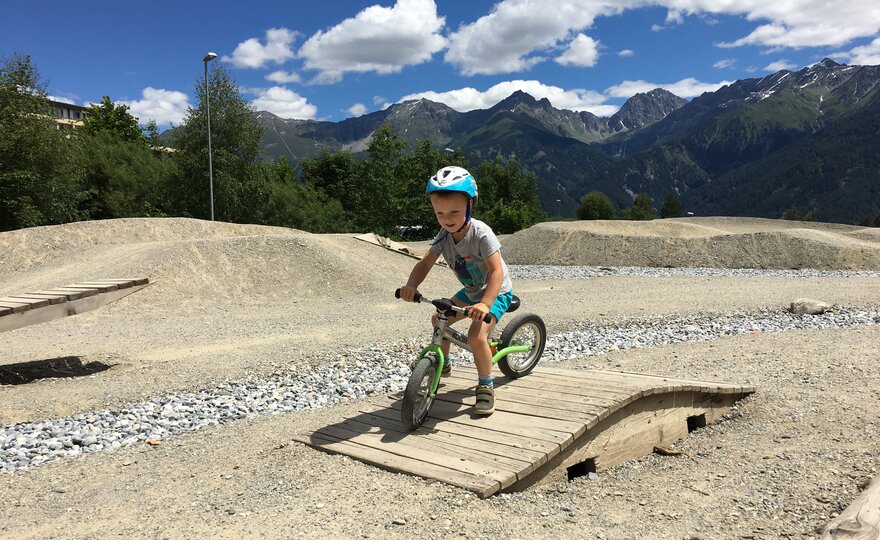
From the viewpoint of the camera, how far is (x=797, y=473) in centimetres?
498

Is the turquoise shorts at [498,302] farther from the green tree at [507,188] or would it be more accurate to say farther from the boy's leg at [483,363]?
the green tree at [507,188]

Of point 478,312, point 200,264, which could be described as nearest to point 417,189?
point 200,264

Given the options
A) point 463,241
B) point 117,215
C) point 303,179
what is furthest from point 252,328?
point 303,179

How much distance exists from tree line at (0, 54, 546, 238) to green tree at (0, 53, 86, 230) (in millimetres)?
53

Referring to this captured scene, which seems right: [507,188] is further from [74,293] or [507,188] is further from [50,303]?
[50,303]

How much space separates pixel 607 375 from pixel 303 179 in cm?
7587

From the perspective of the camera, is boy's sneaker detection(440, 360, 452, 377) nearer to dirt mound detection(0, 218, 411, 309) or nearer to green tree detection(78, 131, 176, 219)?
dirt mound detection(0, 218, 411, 309)

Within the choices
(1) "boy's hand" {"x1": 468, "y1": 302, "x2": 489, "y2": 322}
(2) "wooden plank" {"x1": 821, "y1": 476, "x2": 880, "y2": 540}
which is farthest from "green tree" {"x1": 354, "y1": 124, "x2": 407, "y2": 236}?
(2) "wooden plank" {"x1": 821, "y1": 476, "x2": 880, "y2": 540}

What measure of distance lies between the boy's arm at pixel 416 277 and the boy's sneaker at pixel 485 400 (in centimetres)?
Result: 112

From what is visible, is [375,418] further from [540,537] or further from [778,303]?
[778,303]

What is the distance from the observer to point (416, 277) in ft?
19.4

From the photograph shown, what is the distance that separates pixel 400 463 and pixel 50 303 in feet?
26.1

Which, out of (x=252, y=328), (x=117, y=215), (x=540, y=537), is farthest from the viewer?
(x=117, y=215)

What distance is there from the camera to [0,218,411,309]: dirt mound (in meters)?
18.3
